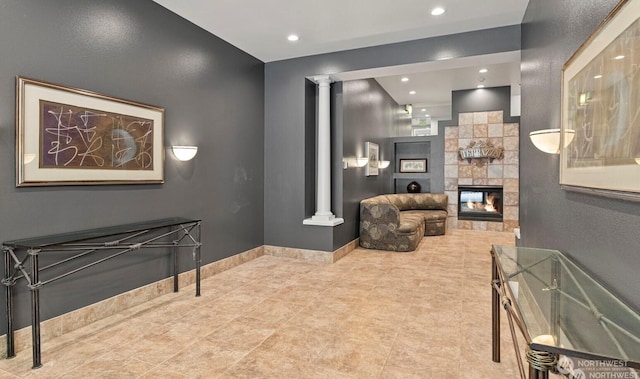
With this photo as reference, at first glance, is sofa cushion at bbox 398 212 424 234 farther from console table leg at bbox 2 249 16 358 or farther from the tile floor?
console table leg at bbox 2 249 16 358

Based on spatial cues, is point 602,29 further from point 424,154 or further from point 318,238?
point 424,154

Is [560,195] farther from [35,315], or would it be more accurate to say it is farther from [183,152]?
[35,315]

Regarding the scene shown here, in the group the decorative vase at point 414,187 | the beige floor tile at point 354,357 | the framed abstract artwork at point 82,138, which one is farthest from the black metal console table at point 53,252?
the decorative vase at point 414,187

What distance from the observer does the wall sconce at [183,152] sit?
355 cm

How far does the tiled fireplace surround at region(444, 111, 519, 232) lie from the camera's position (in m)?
7.33

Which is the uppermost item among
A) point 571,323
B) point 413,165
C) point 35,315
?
point 413,165

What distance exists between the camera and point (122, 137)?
10.0 feet

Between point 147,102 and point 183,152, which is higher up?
point 147,102

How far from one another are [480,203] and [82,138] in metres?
7.64

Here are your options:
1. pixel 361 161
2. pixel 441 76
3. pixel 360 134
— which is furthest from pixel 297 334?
pixel 441 76

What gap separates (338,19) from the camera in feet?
12.1

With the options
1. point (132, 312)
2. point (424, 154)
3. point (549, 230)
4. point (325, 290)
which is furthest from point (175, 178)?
point (424, 154)

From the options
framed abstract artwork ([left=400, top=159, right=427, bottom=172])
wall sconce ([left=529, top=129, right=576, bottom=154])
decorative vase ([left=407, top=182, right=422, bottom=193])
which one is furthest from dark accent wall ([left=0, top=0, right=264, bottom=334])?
framed abstract artwork ([left=400, top=159, right=427, bottom=172])

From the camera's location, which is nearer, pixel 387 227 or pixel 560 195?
pixel 560 195
